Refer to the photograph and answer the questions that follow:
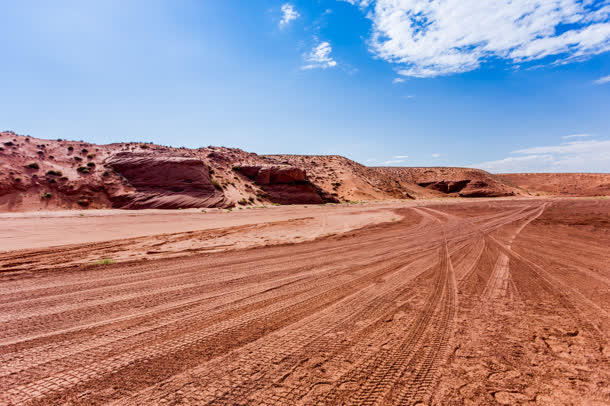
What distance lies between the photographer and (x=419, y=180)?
249 ft

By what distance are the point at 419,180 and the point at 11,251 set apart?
79022 mm

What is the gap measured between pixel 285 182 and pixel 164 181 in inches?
628

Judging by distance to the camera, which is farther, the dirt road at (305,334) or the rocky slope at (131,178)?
the rocky slope at (131,178)

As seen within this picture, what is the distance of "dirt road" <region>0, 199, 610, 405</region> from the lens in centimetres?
252

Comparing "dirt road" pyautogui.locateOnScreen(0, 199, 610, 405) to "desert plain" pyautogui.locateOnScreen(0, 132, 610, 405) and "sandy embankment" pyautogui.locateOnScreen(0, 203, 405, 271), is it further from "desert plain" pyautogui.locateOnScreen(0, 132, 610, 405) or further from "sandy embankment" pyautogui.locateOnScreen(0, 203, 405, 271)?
"sandy embankment" pyautogui.locateOnScreen(0, 203, 405, 271)

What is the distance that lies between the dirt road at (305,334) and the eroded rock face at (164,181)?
20.1 m

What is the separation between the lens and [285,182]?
127ft

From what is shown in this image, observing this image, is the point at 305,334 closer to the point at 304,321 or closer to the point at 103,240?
the point at 304,321

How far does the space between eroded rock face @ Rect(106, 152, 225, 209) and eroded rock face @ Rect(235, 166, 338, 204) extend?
9171 mm

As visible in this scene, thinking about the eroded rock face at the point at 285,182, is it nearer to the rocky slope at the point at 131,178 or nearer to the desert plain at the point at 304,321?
the rocky slope at the point at 131,178

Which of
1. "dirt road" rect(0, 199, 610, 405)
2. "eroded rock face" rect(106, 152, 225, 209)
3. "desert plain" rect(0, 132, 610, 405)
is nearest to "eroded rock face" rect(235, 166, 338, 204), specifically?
"eroded rock face" rect(106, 152, 225, 209)

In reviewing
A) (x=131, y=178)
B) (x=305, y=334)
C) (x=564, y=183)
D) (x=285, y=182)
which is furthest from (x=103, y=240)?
(x=564, y=183)

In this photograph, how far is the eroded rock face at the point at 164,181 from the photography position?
81.9 feet

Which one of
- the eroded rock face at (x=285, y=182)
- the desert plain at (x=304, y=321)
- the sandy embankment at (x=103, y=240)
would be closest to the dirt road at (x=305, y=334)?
the desert plain at (x=304, y=321)
